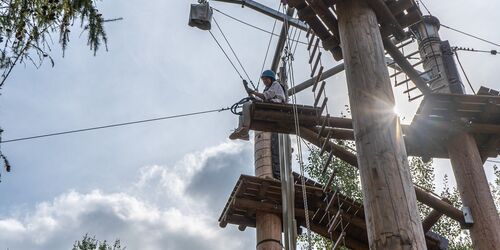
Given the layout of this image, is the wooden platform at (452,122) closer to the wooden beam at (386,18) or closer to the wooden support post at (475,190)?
the wooden support post at (475,190)

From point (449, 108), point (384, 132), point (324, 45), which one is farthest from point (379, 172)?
point (449, 108)

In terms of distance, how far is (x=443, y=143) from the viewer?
302 inches

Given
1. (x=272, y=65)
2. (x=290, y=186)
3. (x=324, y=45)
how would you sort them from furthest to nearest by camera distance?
(x=272, y=65) → (x=290, y=186) → (x=324, y=45)

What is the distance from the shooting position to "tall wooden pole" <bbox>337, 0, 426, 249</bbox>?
3654 millimetres

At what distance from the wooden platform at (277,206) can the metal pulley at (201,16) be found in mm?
4460

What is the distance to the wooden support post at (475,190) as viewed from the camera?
6562mm

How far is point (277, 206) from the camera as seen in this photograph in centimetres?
865

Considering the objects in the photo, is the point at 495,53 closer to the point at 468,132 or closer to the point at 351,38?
the point at 468,132

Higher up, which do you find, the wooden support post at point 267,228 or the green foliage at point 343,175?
the green foliage at point 343,175

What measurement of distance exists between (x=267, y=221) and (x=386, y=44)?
149 inches

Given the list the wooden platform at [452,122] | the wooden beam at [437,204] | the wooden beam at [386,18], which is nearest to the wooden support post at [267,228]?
the wooden beam at [437,204]

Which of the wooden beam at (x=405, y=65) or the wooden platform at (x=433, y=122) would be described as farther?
the wooden platform at (x=433, y=122)

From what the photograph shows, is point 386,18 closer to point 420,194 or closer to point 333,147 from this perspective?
point 333,147

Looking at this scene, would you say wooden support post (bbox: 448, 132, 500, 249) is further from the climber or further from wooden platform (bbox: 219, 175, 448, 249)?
the climber
